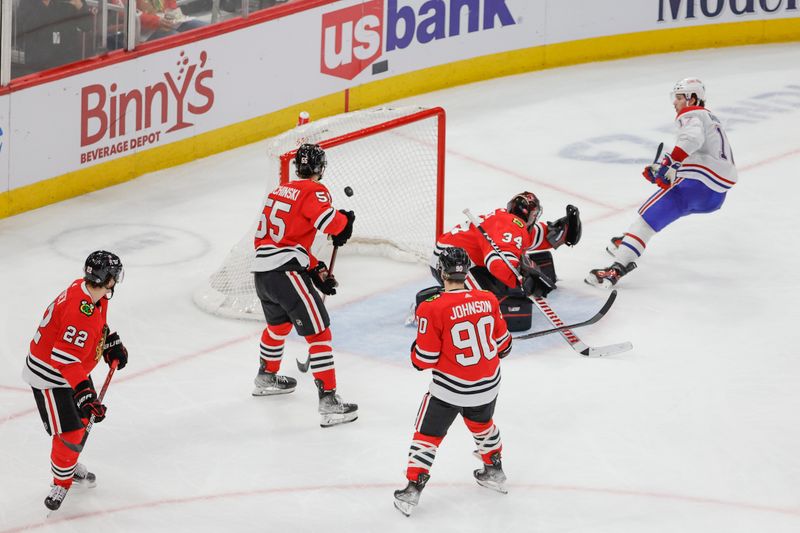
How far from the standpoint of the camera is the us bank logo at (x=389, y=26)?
10016mm

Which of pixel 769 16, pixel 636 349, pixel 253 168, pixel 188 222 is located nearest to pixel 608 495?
pixel 636 349

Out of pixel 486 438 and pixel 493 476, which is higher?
pixel 486 438

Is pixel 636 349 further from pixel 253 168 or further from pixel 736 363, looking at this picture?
pixel 253 168

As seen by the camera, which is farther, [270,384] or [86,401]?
[270,384]

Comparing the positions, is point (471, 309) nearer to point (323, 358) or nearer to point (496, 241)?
point (323, 358)

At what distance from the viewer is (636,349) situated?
681 cm

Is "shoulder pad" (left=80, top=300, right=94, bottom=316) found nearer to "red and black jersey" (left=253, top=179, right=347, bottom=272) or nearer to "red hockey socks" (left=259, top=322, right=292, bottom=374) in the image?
"red and black jersey" (left=253, top=179, right=347, bottom=272)

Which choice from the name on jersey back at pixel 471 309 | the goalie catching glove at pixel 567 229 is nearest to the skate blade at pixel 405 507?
the name on jersey back at pixel 471 309

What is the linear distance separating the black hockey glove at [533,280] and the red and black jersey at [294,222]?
3.71 ft

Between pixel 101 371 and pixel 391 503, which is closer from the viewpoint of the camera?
pixel 391 503

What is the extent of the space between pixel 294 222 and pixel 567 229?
6.05 ft

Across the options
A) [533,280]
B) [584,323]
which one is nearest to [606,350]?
[584,323]

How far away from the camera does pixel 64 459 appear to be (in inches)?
204

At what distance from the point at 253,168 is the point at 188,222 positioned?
977 mm
